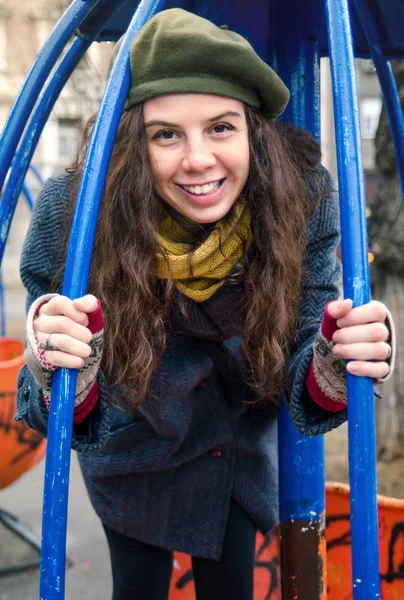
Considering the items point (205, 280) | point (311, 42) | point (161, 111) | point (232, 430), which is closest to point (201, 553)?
point (232, 430)

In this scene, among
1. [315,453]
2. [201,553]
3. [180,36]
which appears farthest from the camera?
[315,453]

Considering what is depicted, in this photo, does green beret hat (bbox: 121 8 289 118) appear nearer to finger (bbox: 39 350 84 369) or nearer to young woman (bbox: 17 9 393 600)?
young woman (bbox: 17 9 393 600)

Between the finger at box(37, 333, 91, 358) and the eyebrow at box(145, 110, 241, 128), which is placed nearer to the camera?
the finger at box(37, 333, 91, 358)

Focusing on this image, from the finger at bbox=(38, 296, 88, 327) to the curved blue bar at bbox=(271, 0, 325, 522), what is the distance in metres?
0.79

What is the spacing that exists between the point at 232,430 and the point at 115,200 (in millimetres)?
570

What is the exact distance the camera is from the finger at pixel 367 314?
93 centimetres

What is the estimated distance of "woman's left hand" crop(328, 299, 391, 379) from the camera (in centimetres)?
93

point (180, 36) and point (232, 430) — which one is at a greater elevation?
point (180, 36)

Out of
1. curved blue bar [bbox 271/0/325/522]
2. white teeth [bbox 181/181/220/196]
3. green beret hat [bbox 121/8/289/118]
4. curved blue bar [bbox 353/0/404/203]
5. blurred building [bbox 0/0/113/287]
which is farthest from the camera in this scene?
blurred building [bbox 0/0/113/287]

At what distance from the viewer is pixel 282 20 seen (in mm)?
1619

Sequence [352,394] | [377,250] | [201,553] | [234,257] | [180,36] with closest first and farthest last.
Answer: [352,394] < [180,36] < [234,257] < [201,553] < [377,250]

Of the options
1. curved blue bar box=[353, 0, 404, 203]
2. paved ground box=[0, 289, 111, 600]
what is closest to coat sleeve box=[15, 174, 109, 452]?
curved blue bar box=[353, 0, 404, 203]

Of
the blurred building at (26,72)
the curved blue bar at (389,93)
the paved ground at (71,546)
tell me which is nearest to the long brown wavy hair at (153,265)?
the curved blue bar at (389,93)

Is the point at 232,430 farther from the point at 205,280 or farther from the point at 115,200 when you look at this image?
the point at 115,200
